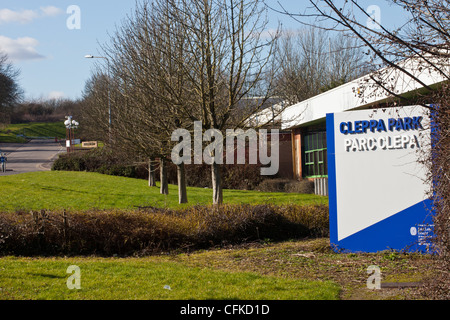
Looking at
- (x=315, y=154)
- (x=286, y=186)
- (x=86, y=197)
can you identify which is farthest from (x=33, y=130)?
(x=86, y=197)

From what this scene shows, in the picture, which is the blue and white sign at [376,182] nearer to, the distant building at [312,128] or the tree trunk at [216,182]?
the tree trunk at [216,182]

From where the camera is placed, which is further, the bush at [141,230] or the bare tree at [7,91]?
the bare tree at [7,91]

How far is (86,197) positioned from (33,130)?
241ft

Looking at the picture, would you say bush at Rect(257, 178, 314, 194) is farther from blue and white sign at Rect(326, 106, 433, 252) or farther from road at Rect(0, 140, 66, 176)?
road at Rect(0, 140, 66, 176)

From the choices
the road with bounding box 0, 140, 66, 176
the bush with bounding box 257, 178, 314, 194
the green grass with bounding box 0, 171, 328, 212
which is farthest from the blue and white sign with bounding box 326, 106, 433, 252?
the road with bounding box 0, 140, 66, 176

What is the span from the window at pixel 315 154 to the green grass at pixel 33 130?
56.8m

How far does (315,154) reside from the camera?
90.2 feet

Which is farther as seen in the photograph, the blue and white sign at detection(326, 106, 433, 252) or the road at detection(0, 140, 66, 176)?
the road at detection(0, 140, 66, 176)

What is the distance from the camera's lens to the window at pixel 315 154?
26.2 m

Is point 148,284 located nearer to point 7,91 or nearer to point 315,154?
point 315,154

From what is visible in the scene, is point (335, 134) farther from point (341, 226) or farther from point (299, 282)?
point (299, 282)

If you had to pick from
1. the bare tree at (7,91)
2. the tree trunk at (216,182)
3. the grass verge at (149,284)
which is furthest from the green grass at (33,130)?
the grass verge at (149,284)

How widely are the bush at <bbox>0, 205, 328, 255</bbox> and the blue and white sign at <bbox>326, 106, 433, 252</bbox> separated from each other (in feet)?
8.68

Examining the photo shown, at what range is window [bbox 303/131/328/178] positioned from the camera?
26.2m
